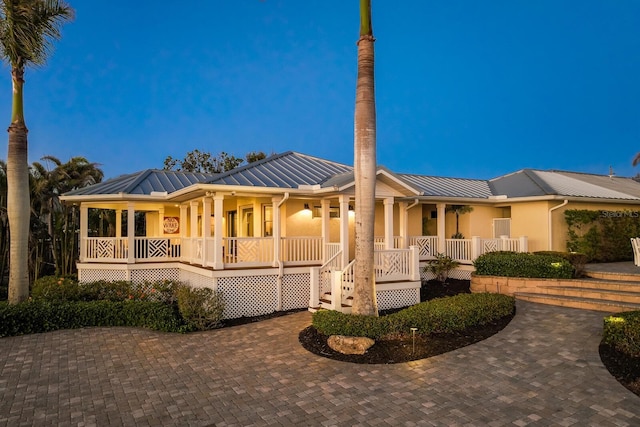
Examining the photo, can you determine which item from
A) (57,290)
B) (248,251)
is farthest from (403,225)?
(57,290)

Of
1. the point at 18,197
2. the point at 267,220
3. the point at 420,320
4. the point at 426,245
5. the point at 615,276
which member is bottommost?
the point at 420,320

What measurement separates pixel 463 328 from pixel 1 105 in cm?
3850

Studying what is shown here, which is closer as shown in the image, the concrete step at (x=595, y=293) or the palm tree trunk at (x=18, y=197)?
the concrete step at (x=595, y=293)

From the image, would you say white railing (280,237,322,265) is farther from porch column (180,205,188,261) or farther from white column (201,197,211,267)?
porch column (180,205,188,261)

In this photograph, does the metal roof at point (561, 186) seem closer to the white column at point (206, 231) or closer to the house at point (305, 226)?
the house at point (305, 226)

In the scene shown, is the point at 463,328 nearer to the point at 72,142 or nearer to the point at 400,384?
the point at 400,384

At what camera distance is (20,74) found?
12.1 m

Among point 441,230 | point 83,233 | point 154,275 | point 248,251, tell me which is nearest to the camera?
point 248,251

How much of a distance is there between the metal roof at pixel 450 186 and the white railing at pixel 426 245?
5.97 feet

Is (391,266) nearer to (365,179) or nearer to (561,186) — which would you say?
(365,179)

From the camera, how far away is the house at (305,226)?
1229 cm

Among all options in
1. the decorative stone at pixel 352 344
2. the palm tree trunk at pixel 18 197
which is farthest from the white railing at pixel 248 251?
the palm tree trunk at pixel 18 197

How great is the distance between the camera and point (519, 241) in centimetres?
1614

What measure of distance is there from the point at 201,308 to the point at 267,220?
5.28 metres
